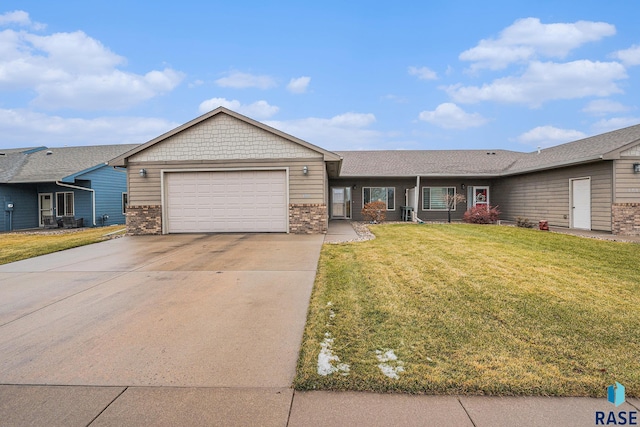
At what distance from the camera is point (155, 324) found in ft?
11.7

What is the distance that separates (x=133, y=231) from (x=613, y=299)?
13473 mm

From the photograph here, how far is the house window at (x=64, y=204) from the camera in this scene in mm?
18766

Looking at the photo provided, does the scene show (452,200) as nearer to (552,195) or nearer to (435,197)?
(435,197)

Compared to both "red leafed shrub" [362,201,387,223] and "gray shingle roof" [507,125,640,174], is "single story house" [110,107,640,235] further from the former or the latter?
"red leafed shrub" [362,201,387,223]

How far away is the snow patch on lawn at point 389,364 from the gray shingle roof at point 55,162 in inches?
779

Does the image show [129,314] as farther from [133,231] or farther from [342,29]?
[342,29]

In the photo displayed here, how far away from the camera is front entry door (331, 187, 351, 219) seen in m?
18.9

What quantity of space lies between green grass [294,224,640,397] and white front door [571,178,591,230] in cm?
662

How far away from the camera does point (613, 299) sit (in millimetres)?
4156

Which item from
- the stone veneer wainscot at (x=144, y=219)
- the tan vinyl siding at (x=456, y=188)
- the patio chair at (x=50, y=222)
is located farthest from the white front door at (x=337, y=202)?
the patio chair at (x=50, y=222)

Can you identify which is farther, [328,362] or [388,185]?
[388,185]

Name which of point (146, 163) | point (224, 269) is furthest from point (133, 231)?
point (224, 269)

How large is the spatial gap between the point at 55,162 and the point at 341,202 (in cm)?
1720

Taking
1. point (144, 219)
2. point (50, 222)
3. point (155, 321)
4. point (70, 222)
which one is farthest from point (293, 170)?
point (50, 222)
